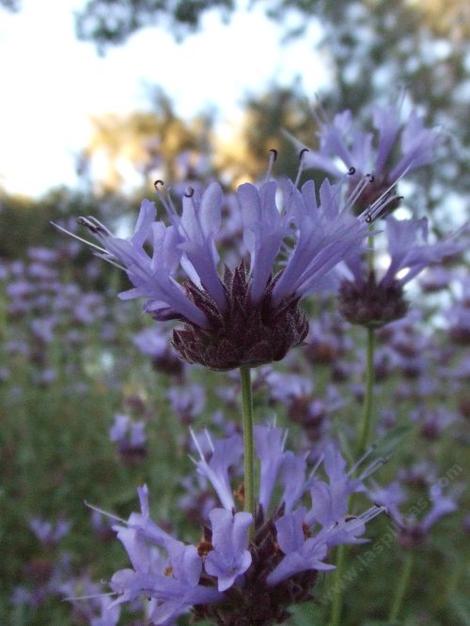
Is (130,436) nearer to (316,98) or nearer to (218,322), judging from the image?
(316,98)

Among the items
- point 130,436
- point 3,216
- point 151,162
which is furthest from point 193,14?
point 3,216

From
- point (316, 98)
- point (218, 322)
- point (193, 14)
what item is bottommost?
point (218, 322)

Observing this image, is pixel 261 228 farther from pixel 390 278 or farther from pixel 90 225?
pixel 390 278

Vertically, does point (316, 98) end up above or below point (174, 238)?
above

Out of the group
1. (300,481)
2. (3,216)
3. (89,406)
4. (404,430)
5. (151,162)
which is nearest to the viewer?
(300,481)

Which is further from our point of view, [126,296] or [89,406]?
[89,406]

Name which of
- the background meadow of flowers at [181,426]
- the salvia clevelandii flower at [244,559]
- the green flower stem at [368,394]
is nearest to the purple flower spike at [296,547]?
the salvia clevelandii flower at [244,559]

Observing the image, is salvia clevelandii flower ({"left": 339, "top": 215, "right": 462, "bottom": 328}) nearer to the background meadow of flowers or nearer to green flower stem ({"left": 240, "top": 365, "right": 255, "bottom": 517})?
the background meadow of flowers
